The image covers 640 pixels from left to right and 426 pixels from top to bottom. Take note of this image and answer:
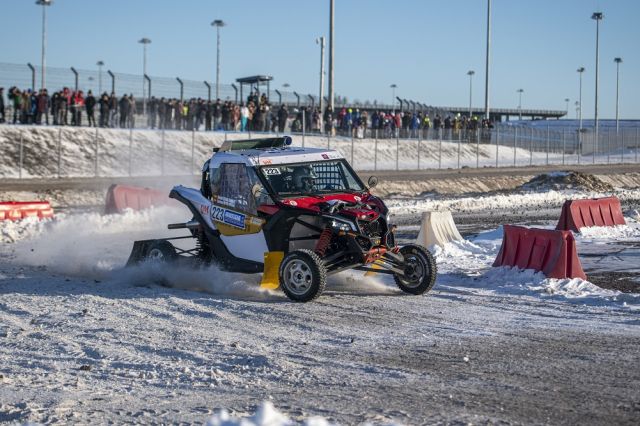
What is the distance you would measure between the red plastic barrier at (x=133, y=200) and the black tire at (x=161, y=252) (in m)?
9.30

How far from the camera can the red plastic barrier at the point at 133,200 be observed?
76.6ft

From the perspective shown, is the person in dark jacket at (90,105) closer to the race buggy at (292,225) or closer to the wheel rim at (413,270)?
the race buggy at (292,225)

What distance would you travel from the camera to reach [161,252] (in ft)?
46.1

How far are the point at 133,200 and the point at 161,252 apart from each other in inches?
385

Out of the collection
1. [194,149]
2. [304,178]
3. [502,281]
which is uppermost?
[194,149]

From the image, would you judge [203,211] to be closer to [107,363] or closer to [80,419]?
[107,363]

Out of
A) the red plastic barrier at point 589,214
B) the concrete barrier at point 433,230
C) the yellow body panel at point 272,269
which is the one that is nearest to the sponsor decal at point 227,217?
the yellow body panel at point 272,269

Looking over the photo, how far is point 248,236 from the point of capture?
13125mm

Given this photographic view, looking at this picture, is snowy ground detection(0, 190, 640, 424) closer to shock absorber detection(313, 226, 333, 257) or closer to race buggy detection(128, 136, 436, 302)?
race buggy detection(128, 136, 436, 302)

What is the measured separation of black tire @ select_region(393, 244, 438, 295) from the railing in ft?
81.9

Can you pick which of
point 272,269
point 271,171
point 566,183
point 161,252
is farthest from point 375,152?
point 272,269

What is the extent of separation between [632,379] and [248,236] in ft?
20.4

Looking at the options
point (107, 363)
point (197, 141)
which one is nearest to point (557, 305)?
point (107, 363)

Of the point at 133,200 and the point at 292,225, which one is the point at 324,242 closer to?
the point at 292,225
